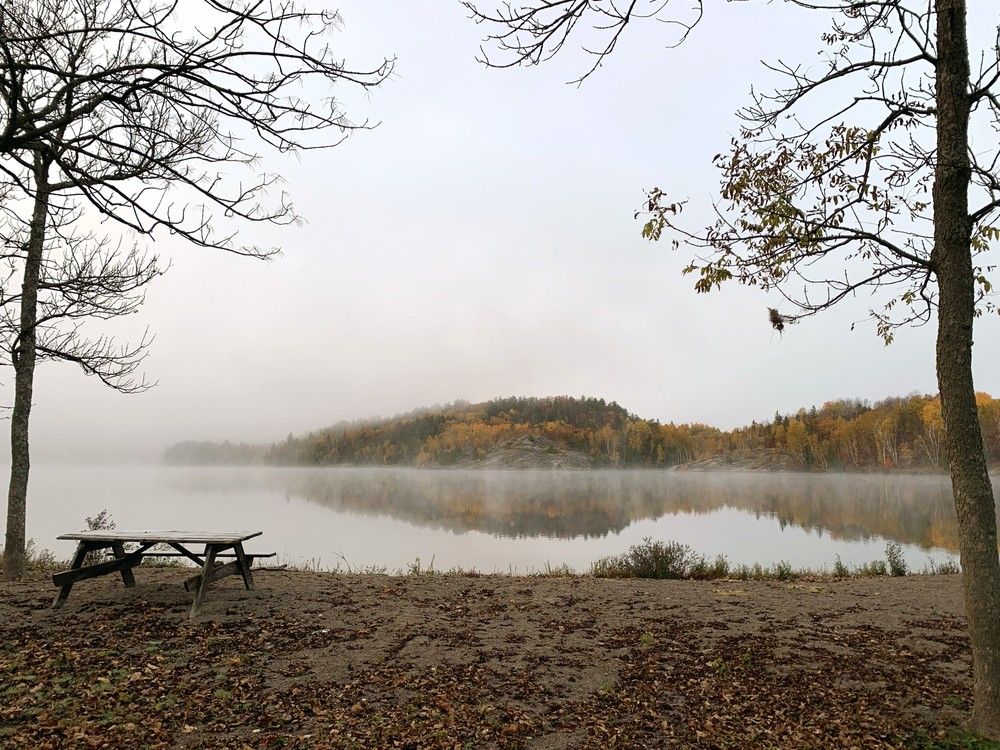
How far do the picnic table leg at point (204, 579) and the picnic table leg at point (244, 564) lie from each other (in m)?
0.27

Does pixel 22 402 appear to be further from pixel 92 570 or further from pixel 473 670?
pixel 473 670

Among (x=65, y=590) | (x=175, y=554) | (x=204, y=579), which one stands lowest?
(x=65, y=590)

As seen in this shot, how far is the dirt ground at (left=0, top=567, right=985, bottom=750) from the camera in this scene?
3.98 meters

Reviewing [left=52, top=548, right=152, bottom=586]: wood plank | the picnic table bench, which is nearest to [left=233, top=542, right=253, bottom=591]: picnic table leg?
the picnic table bench

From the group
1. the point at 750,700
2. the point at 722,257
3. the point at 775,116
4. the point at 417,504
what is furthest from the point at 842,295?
the point at 417,504

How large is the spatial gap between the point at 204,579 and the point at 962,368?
7.04m

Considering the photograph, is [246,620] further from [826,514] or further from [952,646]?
[826,514]

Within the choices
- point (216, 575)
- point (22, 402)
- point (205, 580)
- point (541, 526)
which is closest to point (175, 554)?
point (216, 575)

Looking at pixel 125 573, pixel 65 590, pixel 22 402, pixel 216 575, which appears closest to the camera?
pixel 65 590

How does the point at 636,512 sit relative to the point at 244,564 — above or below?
below

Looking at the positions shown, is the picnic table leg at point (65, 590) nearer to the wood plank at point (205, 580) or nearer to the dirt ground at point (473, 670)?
the dirt ground at point (473, 670)

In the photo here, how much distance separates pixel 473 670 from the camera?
5.00 meters

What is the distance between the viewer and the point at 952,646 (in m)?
5.54

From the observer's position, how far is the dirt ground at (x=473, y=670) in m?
3.98
